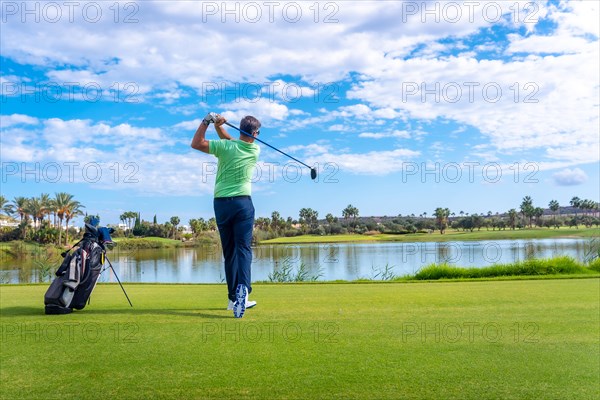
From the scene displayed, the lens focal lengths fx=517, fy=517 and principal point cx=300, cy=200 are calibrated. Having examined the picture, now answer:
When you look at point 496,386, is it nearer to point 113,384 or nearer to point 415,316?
point 415,316

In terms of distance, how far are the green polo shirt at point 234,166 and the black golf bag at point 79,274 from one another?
1.77 metres

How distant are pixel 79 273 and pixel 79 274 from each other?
11 millimetres

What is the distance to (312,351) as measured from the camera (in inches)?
146

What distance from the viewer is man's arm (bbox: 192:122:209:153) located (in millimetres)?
5219

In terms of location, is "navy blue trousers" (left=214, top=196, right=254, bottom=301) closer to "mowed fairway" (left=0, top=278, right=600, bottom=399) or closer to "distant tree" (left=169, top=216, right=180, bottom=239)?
"mowed fairway" (left=0, top=278, right=600, bottom=399)

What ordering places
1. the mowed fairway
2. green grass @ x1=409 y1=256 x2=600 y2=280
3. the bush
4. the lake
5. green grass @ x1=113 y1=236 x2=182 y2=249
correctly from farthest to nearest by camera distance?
the bush, green grass @ x1=113 y1=236 x2=182 y2=249, the lake, green grass @ x1=409 y1=256 x2=600 y2=280, the mowed fairway

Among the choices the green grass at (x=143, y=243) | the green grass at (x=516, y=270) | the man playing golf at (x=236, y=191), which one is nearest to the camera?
the man playing golf at (x=236, y=191)

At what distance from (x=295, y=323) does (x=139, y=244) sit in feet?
262

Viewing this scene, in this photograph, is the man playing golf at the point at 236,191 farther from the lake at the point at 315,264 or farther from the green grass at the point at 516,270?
the lake at the point at 315,264

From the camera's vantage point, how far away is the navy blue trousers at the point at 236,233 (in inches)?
214

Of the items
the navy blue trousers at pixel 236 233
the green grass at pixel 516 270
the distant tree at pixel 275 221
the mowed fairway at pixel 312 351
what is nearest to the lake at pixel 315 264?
the green grass at pixel 516 270

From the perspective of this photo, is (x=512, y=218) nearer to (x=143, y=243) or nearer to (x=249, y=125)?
(x=143, y=243)

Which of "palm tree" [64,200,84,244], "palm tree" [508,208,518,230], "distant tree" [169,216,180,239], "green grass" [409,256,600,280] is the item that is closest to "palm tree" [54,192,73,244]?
"palm tree" [64,200,84,244]

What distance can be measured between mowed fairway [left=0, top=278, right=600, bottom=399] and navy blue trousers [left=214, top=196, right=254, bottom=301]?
39cm
